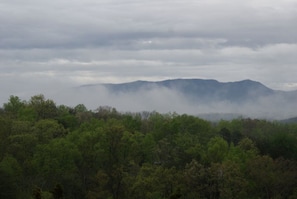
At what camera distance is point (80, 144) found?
6081cm

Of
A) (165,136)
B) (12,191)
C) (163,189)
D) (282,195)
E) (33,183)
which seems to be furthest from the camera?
(165,136)

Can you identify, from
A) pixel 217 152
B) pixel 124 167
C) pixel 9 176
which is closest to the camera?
pixel 9 176

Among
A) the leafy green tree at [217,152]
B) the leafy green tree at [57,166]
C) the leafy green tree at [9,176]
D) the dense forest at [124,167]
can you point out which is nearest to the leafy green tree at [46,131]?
the dense forest at [124,167]

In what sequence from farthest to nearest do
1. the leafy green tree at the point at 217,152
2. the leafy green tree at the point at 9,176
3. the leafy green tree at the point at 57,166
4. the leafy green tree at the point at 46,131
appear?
the leafy green tree at the point at 217,152 < the leafy green tree at the point at 46,131 < the leafy green tree at the point at 57,166 < the leafy green tree at the point at 9,176

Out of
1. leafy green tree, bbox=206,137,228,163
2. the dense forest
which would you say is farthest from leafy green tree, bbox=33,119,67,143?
leafy green tree, bbox=206,137,228,163

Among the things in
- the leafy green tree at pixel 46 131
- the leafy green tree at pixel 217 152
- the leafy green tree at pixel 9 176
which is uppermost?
the leafy green tree at pixel 46 131

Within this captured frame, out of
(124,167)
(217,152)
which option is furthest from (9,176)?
(217,152)

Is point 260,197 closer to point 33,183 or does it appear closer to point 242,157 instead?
point 242,157

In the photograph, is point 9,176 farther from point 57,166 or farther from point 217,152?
point 217,152

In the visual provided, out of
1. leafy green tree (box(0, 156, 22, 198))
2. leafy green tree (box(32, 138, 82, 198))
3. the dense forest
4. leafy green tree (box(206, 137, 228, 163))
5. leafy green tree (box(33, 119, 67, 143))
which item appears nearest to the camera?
leafy green tree (box(0, 156, 22, 198))

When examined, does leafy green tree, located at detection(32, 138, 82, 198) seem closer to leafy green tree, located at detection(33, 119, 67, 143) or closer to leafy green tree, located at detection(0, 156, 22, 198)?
leafy green tree, located at detection(0, 156, 22, 198)

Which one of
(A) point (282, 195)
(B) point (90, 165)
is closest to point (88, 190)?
(B) point (90, 165)

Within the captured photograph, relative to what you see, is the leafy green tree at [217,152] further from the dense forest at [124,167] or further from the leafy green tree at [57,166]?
the leafy green tree at [57,166]

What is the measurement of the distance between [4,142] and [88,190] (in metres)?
11.0
